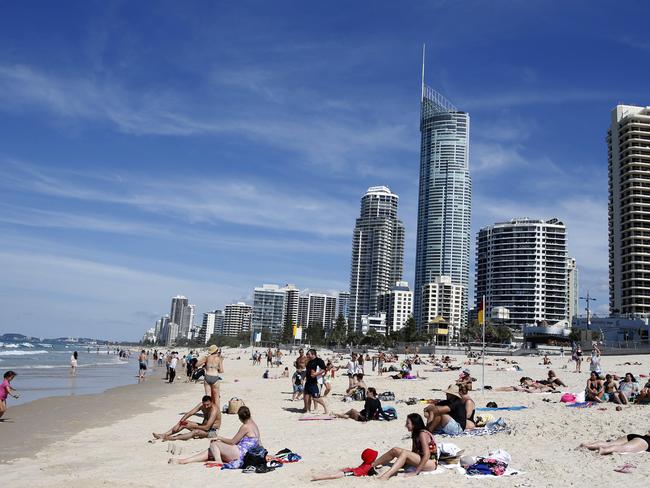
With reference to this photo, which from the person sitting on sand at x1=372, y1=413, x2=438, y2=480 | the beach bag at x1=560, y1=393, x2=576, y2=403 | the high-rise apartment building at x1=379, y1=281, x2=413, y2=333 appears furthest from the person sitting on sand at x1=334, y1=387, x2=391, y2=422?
the high-rise apartment building at x1=379, y1=281, x2=413, y2=333

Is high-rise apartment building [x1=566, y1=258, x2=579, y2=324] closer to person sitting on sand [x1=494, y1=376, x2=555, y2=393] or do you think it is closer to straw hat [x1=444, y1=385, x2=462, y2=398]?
person sitting on sand [x1=494, y1=376, x2=555, y2=393]

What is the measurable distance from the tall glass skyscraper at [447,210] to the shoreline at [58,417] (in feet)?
571

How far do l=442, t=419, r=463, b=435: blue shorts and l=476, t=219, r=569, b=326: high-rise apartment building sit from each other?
438ft

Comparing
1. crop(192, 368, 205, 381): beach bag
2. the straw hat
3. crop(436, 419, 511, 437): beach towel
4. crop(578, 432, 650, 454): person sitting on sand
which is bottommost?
crop(192, 368, 205, 381): beach bag

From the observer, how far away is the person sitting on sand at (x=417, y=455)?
780 cm

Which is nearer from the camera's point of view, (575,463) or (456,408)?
(575,463)

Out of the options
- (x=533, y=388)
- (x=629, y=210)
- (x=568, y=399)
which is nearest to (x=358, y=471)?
(x=568, y=399)

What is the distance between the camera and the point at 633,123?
98500mm

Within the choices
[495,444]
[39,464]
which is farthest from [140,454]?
[495,444]

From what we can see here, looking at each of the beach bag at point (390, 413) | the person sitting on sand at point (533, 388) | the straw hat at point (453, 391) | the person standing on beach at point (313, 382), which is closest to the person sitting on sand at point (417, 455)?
the straw hat at point (453, 391)

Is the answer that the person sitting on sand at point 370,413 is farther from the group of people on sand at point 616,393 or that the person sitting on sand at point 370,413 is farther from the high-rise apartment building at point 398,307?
the high-rise apartment building at point 398,307

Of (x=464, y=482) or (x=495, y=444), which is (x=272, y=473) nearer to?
(x=464, y=482)

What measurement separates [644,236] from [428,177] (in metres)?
109

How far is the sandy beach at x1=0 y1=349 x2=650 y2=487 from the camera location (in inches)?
303
